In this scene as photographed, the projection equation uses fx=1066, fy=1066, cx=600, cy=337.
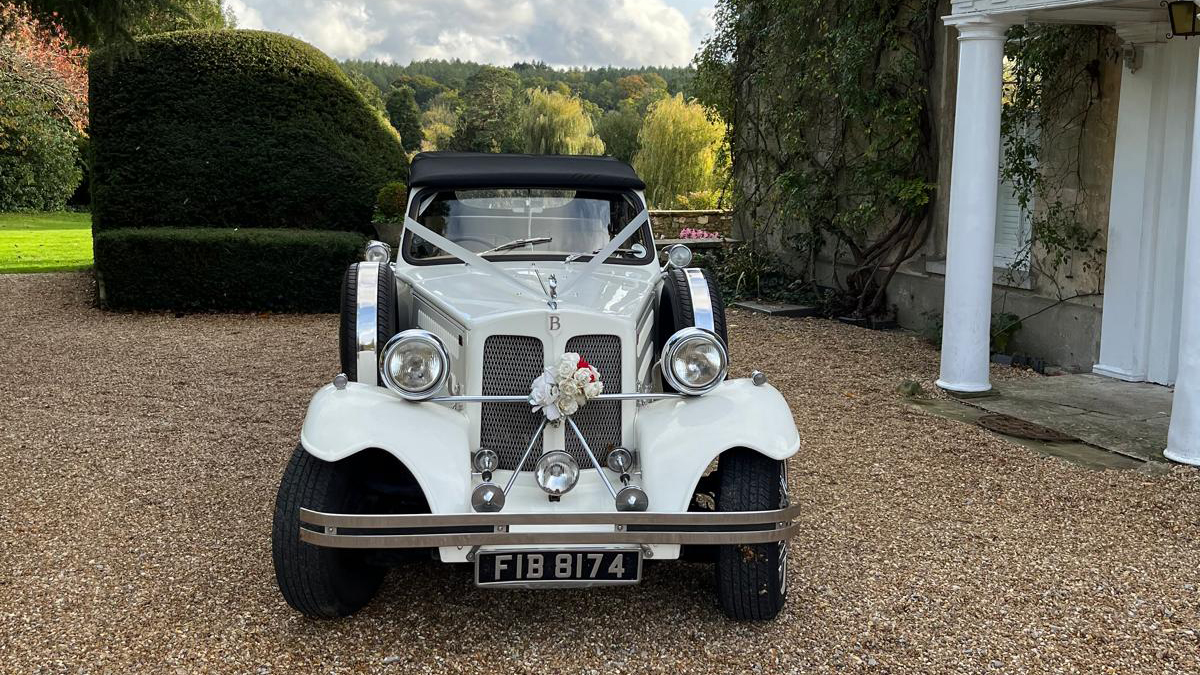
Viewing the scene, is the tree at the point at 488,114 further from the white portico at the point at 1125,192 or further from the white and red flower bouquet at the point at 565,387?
the white and red flower bouquet at the point at 565,387

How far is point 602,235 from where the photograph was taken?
16.6ft

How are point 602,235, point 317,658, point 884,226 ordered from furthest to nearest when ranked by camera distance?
1. point 884,226
2. point 602,235
3. point 317,658

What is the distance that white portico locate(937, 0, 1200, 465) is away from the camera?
721 centimetres

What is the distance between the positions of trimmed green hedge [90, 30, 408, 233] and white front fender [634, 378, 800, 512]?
9.54 metres

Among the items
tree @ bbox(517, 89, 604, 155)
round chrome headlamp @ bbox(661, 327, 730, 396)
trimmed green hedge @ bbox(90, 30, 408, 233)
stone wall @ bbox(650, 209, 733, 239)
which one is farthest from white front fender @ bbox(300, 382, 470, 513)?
tree @ bbox(517, 89, 604, 155)

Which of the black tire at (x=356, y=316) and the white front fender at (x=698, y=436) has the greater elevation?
the black tire at (x=356, y=316)

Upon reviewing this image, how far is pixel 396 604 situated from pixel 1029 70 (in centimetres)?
695

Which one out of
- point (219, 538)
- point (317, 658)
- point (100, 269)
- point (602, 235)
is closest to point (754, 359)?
→ point (602, 235)

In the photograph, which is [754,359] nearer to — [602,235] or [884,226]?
[884,226]

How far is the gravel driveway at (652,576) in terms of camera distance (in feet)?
11.7

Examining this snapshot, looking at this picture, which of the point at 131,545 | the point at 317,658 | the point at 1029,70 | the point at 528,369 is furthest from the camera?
the point at 1029,70

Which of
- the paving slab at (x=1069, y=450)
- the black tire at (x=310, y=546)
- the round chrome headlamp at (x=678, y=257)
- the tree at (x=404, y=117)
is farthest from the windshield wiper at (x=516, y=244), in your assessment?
the tree at (x=404, y=117)

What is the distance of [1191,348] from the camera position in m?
5.62

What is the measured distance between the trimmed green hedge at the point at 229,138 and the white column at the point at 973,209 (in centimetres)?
745
